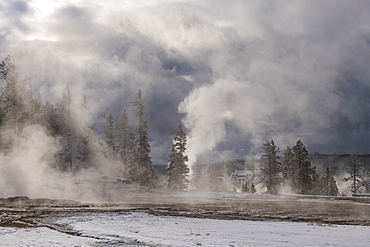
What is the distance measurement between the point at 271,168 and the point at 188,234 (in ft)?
133

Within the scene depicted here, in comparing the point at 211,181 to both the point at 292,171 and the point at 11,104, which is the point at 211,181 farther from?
the point at 11,104

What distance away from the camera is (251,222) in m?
18.8

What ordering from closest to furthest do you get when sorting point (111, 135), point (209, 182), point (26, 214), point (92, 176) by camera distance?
1. point (26, 214)
2. point (92, 176)
3. point (111, 135)
4. point (209, 182)

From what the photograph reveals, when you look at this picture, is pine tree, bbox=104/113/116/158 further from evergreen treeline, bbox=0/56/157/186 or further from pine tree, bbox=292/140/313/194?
pine tree, bbox=292/140/313/194

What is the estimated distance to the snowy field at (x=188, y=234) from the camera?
45.5ft

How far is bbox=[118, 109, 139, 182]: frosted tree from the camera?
190 feet

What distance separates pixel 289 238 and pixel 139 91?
4581 centimetres

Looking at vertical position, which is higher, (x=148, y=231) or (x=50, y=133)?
(x=50, y=133)

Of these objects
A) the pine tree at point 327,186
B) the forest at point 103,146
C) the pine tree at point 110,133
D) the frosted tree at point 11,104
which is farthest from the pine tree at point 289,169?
the frosted tree at point 11,104

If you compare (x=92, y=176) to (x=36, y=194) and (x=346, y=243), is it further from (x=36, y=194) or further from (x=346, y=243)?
(x=346, y=243)

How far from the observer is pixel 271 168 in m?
53.7

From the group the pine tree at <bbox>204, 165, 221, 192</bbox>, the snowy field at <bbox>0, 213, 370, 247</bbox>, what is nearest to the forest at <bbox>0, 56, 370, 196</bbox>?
the pine tree at <bbox>204, 165, 221, 192</bbox>

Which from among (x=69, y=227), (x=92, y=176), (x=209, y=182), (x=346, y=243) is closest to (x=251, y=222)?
(x=346, y=243)

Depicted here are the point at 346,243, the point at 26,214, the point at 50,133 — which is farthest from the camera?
the point at 50,133
